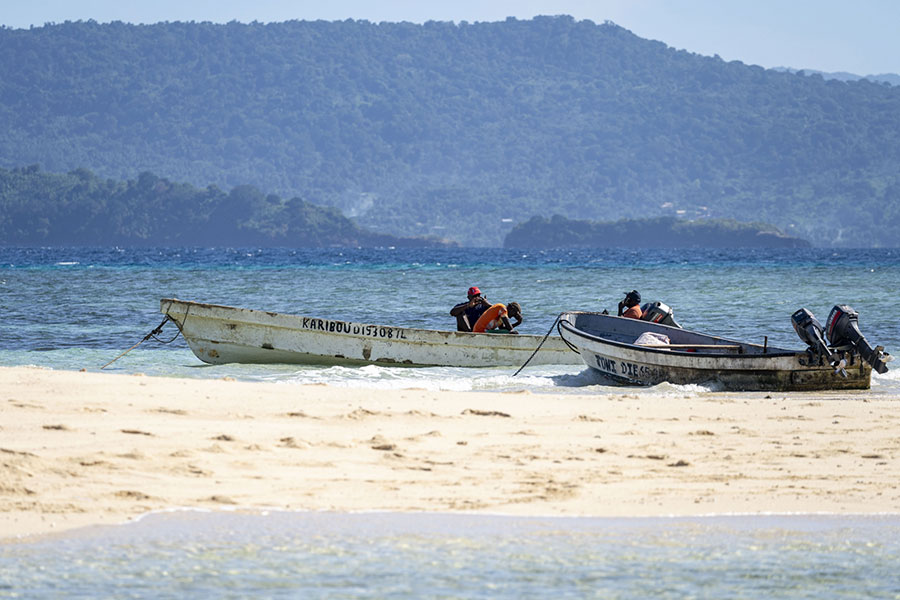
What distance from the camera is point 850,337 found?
559 inches

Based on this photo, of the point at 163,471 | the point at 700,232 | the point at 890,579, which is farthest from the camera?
the point at 700,232

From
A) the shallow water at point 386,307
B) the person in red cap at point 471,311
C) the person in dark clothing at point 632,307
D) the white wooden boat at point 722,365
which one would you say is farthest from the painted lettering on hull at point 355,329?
the person in dark clothing at point 632,307

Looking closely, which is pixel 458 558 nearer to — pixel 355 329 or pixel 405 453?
pixel 405 453

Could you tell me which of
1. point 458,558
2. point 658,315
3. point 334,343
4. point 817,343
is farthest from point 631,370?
point 458,558

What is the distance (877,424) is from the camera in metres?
10.9

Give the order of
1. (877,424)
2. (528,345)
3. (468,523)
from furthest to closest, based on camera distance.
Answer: (528,345)
(877,424)
(468,523)

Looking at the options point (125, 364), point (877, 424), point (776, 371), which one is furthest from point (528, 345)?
point (877, 424)

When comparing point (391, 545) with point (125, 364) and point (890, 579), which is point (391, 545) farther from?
point (125, 364)

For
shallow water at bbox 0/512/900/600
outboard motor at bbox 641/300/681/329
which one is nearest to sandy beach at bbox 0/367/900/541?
shallow water at bbox 0/512/900/600

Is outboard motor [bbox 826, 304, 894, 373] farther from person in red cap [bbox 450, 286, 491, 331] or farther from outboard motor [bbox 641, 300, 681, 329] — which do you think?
person in red cap [bbox 450, 286, 491, 331]

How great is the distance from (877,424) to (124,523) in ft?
22.2

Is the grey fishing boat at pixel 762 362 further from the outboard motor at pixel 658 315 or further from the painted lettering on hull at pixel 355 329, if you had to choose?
the painted lettering on hull at pixel 355 329

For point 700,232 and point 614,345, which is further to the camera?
point 700,232

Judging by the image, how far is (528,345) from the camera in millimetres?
17438
